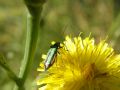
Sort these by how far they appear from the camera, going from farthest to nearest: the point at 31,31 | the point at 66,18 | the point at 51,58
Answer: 1. the point at 66,18
2. the point at 51,58
3. the point at 31,31

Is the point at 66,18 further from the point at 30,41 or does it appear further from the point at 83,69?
the point at 30,41

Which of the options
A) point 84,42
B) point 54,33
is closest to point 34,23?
point 84,42

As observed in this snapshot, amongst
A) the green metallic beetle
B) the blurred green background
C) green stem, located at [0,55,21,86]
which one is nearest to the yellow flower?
the green metallic beetle

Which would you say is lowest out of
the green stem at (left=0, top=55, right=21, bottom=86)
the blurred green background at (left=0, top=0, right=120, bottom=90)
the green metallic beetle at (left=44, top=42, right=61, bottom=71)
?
the green stem at (left=0, top=55, right=21, bottom=86)

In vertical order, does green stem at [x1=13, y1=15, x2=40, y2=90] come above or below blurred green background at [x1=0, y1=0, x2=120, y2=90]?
below

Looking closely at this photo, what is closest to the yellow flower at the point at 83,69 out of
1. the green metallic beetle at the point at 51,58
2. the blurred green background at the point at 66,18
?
the green metallic beetle at the point at 51,58

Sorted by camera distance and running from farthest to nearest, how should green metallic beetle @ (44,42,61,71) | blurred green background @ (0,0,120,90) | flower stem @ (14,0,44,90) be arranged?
1. blurred green background @ (0,0,120,90)
2. green metallic beetle @ (44,42,61,71)
3. flower stem @ (14,0,44,90)

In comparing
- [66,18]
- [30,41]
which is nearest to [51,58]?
[30,41]

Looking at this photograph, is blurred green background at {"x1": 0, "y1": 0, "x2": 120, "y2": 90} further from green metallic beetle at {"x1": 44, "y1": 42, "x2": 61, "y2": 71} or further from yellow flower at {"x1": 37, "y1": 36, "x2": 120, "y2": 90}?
green metallic beetle at {"x1": 44, "y1": 42, "x2": 61, "y2": 71}

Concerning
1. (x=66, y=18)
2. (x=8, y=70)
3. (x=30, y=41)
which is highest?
(x=66, y=18)
